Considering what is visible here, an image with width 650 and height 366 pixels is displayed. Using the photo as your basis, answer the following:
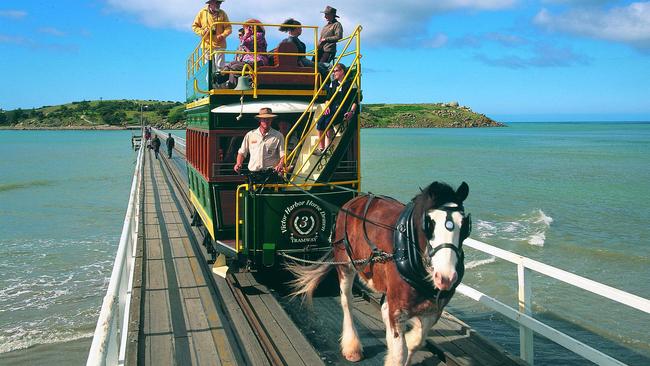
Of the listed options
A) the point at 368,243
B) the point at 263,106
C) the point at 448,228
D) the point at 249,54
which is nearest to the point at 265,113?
the point at 263,106

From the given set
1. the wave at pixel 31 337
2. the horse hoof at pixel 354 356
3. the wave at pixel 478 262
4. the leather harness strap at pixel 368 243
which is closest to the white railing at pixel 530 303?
the leather harness strap at pixel 368 243

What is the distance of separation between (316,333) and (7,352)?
652cm

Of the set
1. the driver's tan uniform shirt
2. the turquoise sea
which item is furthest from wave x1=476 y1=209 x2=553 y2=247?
the driver's tan uniform shirt

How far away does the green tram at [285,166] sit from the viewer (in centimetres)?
842

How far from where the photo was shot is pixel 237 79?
9414mm

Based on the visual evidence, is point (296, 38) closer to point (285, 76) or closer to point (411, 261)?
point (285, 76)

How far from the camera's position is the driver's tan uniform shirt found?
847 centimetres

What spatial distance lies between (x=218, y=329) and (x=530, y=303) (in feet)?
12.1

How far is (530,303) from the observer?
595 cm

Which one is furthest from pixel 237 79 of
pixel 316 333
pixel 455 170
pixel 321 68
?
pixel 455 170

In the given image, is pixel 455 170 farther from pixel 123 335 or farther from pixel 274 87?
pixel 123 335

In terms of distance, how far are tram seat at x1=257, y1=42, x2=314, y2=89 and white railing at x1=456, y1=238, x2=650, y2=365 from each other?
4.16 metres

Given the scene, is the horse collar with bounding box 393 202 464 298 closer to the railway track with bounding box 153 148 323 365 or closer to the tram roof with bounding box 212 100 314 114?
the railway track with bounding box 153 148 323 365

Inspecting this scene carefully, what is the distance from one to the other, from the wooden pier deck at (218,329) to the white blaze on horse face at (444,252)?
68.1 inches
